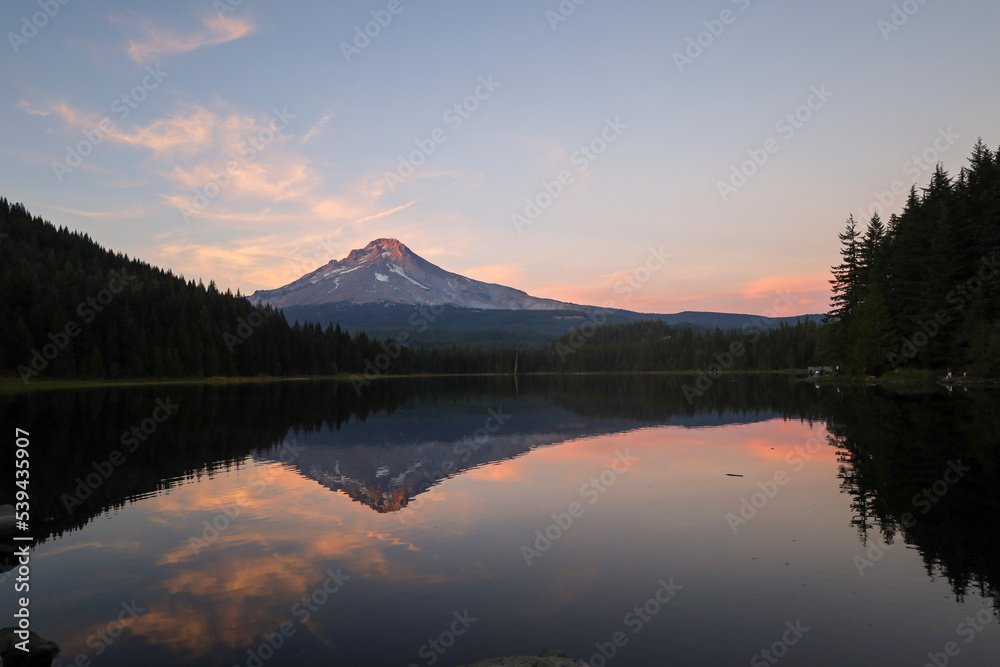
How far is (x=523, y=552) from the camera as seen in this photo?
1484cm

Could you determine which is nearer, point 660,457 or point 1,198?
point 660,457

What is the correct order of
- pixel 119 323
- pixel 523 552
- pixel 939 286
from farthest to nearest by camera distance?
pixel 119 323, pixel 939 286, pixel 523 552

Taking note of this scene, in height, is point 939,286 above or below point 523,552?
above

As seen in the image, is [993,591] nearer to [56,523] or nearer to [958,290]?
[56,523]

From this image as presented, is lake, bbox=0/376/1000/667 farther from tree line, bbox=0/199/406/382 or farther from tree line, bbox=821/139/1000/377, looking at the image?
tree line, bbox=0/199/406/382

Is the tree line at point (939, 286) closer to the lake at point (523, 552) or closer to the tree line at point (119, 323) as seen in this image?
the lake at point (523, 552)

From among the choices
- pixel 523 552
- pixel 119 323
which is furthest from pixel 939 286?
pixel 119 323

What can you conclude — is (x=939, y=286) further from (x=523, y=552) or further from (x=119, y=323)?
(x=119, y=323)

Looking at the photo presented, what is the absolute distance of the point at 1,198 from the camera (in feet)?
567

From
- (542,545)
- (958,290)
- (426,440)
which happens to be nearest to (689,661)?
(542,545)

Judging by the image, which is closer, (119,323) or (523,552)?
(523,552)

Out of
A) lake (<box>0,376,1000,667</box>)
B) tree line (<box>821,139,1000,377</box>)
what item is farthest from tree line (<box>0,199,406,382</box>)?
tree line (<box>821,139,1000,377</box>)

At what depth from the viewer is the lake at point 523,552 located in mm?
9836

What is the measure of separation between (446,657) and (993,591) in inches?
422
